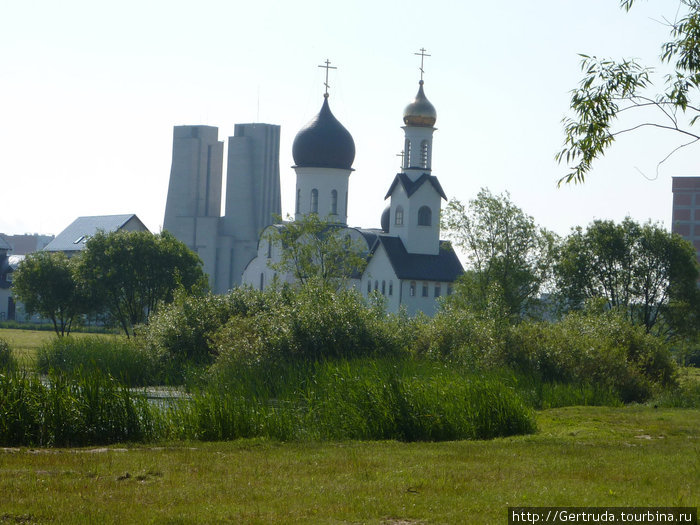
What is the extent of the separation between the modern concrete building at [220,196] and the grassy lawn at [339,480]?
365 ft

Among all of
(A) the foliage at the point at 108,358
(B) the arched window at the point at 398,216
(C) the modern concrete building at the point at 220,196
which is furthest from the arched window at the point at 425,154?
(C) the modern concrete building at the point at 220,196

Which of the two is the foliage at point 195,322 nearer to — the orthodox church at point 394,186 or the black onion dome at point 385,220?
the orthodox church at point 394,186

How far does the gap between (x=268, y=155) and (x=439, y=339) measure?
350 ft

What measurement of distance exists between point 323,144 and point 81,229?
38101 millimetres

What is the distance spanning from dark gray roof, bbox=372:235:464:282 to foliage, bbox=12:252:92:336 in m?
21.7

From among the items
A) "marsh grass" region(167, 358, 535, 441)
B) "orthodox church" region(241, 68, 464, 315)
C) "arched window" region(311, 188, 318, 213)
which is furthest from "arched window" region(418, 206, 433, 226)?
"marsh grass" region(167, 358, 535, 441)

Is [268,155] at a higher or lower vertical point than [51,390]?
higher

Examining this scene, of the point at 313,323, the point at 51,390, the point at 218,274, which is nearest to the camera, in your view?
the point at 51,390

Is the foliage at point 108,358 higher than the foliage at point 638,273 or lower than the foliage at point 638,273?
lower

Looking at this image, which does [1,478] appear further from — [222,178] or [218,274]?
[222,178]

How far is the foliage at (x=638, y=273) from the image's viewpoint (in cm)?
5759

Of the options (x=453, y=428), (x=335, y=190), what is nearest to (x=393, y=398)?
(x=453, y=428)

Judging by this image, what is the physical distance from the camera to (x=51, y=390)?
1564cm

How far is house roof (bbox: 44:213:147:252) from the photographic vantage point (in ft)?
307
